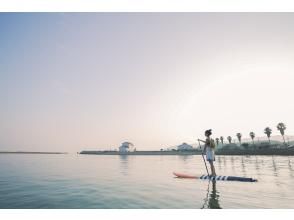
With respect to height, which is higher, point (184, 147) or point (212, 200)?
point (184, 147)

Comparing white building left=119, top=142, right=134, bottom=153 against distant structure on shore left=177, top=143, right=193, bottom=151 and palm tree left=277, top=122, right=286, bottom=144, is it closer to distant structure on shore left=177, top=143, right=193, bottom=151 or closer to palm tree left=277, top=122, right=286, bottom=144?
distant structure on shore left=177, top=143, right=193, bottom=151

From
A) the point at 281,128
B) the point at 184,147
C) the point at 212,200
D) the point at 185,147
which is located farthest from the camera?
the point at 184,147

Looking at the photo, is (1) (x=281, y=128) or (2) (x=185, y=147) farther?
(2) (x=185, y=147)

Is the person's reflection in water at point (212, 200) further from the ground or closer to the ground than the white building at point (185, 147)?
closer to the ground

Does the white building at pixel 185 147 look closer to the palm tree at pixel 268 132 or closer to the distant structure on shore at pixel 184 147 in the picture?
the distant structure on shore at pixel 184 147

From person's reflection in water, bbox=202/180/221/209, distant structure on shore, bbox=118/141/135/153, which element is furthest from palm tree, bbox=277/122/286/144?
person's reflection in water, bbox=202/180/221/209

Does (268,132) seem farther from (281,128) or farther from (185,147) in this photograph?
(185,147)

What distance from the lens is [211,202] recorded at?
9.98 m

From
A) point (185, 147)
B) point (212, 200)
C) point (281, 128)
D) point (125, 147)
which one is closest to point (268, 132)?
point (281, 128)

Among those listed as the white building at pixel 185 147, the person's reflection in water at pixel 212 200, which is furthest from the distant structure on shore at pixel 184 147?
the person's reflection in water at pixel 212 200

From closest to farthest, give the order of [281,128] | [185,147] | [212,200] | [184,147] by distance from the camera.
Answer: [212,200] < [281,128] < [185,147] < [184,147]
